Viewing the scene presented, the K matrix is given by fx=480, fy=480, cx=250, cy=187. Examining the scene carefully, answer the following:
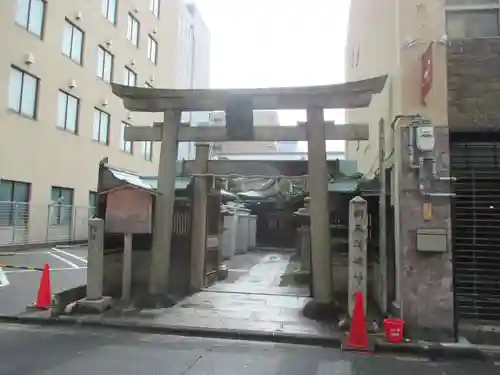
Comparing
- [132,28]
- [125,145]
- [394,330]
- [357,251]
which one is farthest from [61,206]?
[394,330]

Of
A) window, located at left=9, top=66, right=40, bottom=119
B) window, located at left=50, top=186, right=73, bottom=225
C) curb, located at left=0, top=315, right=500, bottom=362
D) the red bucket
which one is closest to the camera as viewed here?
curb, located at left=0, top=315, right=500, bottom=362

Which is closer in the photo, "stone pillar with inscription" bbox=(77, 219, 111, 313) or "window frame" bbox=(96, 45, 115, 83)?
"stone pillar with inscription" bbox=(77, 219, 111, 313)

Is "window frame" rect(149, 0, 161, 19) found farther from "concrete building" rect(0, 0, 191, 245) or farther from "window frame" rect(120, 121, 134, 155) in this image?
"window frame" rect(120, 121, 134, 155)

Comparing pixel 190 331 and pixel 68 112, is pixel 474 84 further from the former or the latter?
pixel 68 112

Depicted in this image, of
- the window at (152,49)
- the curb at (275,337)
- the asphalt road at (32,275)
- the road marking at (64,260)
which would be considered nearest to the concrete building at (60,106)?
the window at (152,49)

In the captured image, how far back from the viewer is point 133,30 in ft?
98.1

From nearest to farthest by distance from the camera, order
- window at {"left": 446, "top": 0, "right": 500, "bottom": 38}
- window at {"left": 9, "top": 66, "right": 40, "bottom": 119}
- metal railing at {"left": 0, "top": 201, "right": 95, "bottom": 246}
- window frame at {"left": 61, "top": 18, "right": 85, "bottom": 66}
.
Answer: window at {"left": 446, "top": 0, "right": 500, "bottom": 38} < metal railing at {"left": 0, "top": 201, "right": 95, "bottom": 246} < window at {"left": 9, "top": 66, "right": 40, "bottom": 119} < window frame at {"left": 61, "top": 18, "right": 85, "bottom": 66}

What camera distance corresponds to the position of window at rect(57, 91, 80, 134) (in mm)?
22297

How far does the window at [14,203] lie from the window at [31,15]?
21.1 feet

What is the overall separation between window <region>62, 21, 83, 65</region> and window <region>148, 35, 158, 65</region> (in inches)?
345

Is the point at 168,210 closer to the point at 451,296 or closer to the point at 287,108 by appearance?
the point at 287,108

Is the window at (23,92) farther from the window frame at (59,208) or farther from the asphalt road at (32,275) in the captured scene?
the asphalt road at (32,275)

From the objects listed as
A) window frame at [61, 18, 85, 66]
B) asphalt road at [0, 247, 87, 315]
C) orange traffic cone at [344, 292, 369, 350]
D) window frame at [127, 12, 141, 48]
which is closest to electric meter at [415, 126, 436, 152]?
orange traffic cone at [344, 292, 369, 350]

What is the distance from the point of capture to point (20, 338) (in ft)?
22.9
